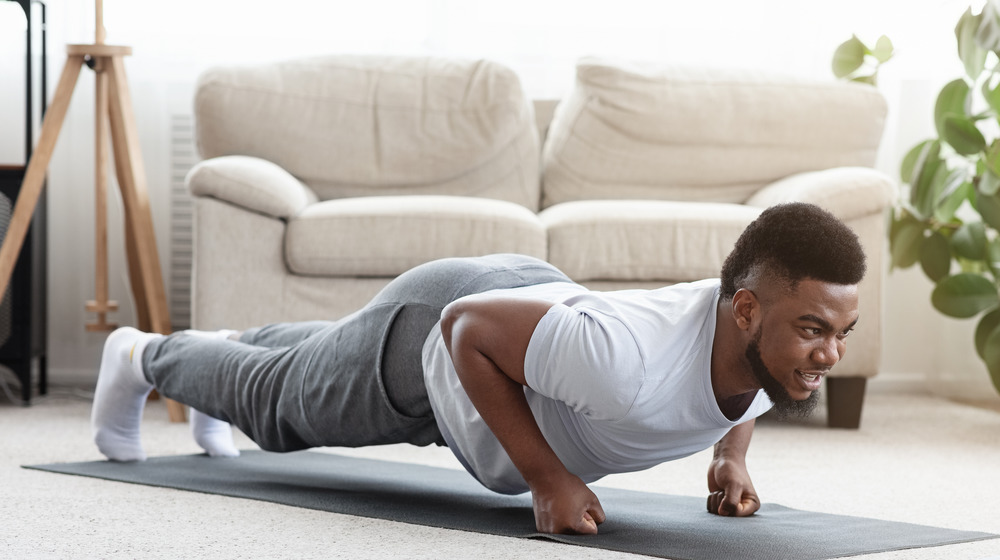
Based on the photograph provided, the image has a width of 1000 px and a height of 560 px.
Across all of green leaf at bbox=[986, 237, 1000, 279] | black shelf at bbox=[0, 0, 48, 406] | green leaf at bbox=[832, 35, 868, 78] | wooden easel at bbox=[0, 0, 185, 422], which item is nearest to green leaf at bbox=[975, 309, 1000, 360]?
green leaf at bbox=[986, 237, 1000, 279]

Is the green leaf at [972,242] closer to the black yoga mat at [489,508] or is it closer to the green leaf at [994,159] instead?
the green leaf at [994,159]

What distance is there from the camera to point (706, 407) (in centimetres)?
129

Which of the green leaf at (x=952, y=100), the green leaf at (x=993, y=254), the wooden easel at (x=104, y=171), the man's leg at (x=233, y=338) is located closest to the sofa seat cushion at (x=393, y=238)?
the wooden easel at (x=104, y=171)

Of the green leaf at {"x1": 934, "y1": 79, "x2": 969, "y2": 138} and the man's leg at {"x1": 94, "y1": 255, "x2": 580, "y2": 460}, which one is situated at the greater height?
the green leaf at {"x1": 934, "y1": 79, "x2": 969, "y2": 138}

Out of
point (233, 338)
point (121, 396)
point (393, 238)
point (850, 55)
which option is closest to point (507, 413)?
point (233, 338)

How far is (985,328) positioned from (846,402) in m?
0.45

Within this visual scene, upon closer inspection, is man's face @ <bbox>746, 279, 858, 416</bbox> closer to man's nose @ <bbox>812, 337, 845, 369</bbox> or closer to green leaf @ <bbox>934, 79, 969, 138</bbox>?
man's nose @ <bbox>812, 337, 845, 369</bbox>

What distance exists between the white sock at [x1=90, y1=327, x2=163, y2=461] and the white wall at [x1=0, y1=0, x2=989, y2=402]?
1.54 meters

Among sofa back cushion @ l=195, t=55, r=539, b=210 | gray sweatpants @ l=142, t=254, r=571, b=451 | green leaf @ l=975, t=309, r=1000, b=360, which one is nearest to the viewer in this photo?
gray sweatpants @ l=142, t=254, r=571, b=451

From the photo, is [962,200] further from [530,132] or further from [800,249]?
[800,249]

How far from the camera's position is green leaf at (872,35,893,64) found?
320cm

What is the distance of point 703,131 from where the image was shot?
3100 millimetres

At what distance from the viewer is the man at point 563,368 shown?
118cm

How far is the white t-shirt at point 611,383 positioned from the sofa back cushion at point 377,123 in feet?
5.47
